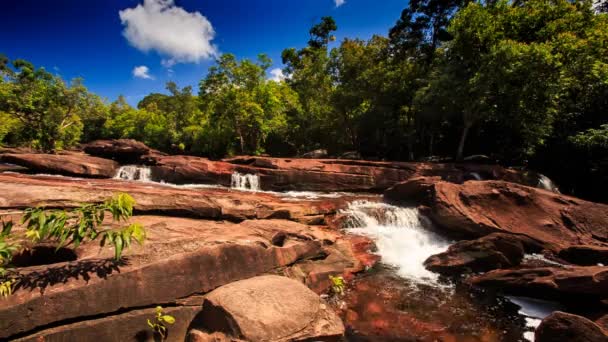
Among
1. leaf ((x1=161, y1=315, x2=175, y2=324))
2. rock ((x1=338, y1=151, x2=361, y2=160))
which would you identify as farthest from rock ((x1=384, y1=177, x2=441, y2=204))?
rock ((x1=338, y1=151, x2=361, y2=160))

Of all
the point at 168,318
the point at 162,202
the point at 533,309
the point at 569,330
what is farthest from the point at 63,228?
the point at 533,309

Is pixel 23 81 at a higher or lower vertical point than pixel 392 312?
higher

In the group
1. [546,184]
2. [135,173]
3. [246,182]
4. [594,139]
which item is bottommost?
[246,182]

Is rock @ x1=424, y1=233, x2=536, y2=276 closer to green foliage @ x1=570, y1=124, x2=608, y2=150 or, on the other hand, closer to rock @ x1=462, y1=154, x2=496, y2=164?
green foliage @ x1=570, y1=124, x2=608, y2=150

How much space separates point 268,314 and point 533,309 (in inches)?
267

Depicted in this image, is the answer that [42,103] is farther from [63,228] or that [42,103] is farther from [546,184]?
[546,184]

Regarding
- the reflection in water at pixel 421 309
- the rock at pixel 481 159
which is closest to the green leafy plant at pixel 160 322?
the reflection in water at pixel 421 309

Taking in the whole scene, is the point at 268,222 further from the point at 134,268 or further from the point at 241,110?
the point at 241,110

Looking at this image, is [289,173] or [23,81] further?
[23,81]

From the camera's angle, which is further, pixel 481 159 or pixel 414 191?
pixel 481 159

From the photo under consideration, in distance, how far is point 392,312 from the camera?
20.7ft

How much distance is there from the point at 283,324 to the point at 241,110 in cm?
2456

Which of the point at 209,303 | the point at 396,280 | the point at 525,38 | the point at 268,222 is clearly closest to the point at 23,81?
the point at 268,222

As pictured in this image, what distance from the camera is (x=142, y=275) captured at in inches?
178
